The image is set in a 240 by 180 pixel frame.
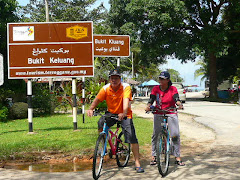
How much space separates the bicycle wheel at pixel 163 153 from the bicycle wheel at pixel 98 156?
2.95 feet

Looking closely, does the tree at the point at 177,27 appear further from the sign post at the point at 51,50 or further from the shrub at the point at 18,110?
the sign post at the point at 51,50

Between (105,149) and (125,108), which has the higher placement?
(125,108)

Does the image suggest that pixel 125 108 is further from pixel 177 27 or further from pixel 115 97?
pixel 177 27

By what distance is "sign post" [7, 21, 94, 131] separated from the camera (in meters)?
10.8

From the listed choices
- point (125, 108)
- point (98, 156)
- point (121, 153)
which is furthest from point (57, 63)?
point (98, 156)

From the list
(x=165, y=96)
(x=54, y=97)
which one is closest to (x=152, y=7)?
(x=54, y=97)

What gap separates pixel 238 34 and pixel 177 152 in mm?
27213

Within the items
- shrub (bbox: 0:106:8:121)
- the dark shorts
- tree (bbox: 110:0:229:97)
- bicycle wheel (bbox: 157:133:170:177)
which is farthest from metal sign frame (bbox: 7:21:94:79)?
tree (bbox: 110:0:229:97)

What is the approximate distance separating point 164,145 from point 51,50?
19.9 feet

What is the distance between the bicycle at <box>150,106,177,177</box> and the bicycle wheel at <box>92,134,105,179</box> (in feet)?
2.95

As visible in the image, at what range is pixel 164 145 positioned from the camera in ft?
19.7

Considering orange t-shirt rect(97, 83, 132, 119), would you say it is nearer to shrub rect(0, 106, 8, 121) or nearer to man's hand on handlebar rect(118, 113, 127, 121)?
man's hand on handlebar rect(118, 113, 127, 121)

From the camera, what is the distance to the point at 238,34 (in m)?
31.2

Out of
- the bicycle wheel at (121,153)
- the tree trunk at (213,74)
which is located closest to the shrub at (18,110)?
the bicycle wheel at (121,153)
